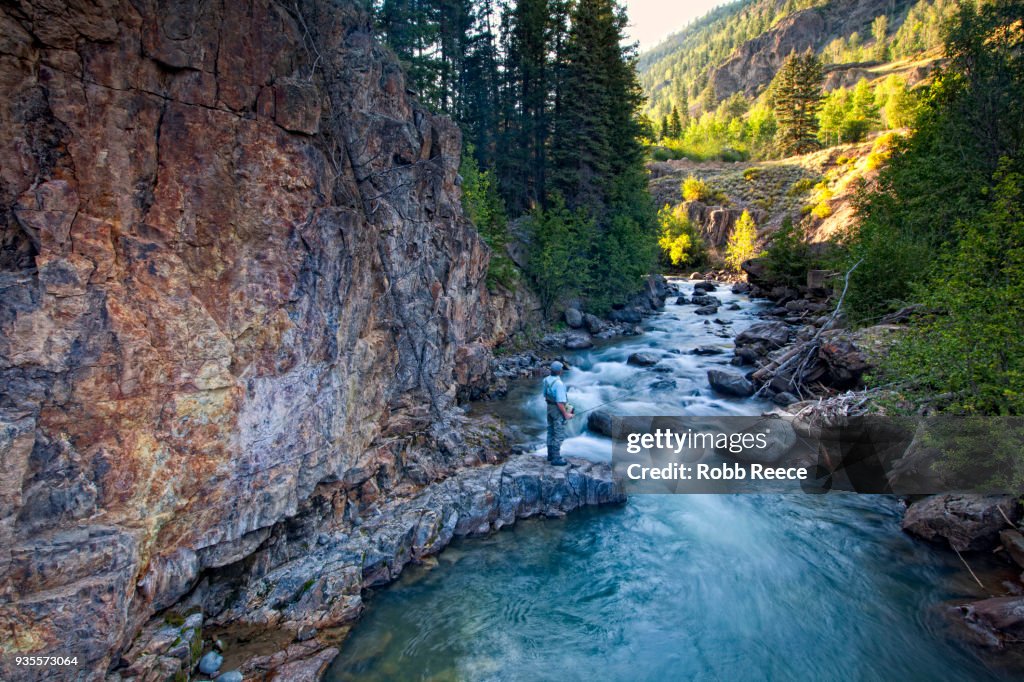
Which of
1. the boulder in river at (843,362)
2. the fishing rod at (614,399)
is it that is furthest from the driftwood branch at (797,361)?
the fishing rod at (614,399)

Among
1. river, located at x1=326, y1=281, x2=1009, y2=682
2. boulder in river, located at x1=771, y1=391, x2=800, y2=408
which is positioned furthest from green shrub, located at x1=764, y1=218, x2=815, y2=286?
river, located at x1=326, y1=281, x2=1009, y2=682

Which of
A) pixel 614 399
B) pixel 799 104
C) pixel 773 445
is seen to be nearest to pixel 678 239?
pixel 799 104

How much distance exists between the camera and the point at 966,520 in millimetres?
7797

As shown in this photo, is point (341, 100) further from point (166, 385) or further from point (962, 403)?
point (962, 403)

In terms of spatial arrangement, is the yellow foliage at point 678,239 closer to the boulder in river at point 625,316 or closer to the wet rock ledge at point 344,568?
the boulder in river at point 625,316

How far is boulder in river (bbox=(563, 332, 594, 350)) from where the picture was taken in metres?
22.3

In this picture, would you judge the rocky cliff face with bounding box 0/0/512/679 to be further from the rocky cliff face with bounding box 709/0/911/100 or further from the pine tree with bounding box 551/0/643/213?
the rocky cliff face with bounding box 709/0/911/100

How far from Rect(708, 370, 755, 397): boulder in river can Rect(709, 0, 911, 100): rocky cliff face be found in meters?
167

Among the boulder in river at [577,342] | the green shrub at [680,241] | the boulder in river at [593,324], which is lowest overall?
the boulder in river at [577,342]

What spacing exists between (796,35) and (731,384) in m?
193

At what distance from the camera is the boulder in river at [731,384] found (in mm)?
→ 15117

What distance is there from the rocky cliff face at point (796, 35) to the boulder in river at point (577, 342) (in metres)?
162

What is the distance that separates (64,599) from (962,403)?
1248cm

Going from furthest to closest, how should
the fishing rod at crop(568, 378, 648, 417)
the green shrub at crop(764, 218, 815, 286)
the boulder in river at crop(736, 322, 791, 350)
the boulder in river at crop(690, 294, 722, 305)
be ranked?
the boulder in river at crop(690, 294, 722, 305) → the green shrub at crop(764, 218, 815, 286) → the boulder in river at crop(736, 322, 791, 350) → the fishing rod at crop(568, 378, 648, 417)
